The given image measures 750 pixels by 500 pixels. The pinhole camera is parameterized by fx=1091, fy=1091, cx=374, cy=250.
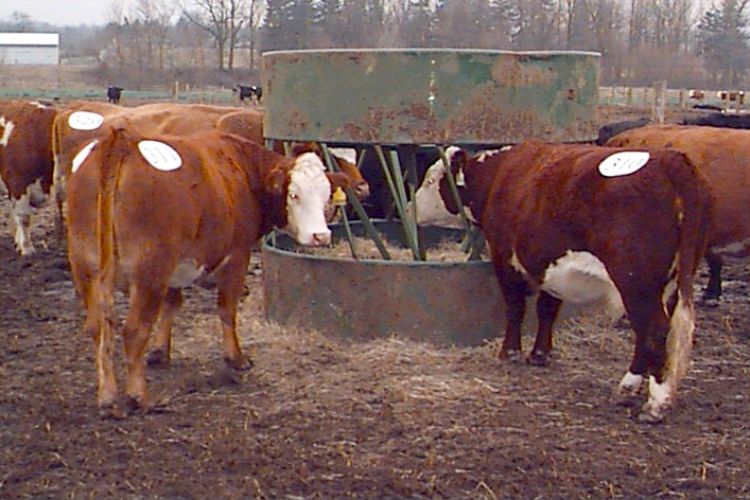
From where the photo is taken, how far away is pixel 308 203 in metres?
6.25

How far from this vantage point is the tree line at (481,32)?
45500 mm

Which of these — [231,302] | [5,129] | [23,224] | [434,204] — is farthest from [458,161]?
[5,129]

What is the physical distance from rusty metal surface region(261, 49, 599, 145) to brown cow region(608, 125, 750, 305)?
1476 mm

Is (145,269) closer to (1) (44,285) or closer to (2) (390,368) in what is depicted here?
(2) (390,368)

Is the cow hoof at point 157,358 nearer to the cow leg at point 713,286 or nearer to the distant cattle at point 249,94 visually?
the cow leg at point 713,286

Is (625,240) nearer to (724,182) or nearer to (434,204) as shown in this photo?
(434,204)

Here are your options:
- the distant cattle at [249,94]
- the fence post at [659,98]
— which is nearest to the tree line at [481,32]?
the distant cattle at [249,94]

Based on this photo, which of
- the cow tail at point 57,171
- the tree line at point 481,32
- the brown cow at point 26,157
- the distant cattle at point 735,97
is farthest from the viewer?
the tree line at point 481,32

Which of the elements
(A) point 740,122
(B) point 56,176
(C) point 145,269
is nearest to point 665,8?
(A) point 740,122

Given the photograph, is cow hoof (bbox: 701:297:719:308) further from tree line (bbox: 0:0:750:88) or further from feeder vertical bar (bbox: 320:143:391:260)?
tree line (bbox: 0:0:750:88)

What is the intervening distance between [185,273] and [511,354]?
6.88ft

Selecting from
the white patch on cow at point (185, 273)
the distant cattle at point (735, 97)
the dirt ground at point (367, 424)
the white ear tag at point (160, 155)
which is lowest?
the dirt ground at point (367, 424)

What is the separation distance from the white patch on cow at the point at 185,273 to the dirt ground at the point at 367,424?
59 centimetres

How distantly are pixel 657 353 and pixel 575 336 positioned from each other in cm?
171
